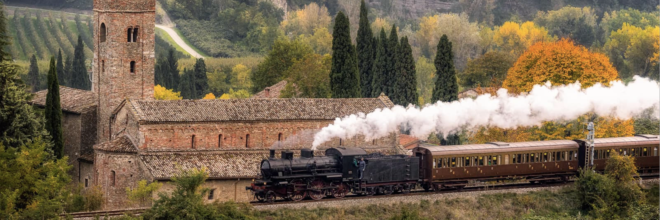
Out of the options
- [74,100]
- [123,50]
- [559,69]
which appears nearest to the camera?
[123,50]

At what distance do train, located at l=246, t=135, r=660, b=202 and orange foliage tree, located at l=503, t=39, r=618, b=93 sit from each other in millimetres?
9409

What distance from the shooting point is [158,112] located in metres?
74.8

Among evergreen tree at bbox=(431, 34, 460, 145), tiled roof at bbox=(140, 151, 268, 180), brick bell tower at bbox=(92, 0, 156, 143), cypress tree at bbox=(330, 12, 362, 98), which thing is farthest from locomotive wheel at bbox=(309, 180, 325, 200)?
evergreen tree at bbox=(431, 34, 460, 145)

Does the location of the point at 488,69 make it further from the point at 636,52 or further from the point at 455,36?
the point at 455,36

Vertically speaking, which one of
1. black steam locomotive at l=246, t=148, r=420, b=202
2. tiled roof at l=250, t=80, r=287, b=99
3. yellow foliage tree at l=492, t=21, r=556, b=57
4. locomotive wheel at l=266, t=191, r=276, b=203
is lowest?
locomotive wheel at l=266, t=191, r=276, b=203

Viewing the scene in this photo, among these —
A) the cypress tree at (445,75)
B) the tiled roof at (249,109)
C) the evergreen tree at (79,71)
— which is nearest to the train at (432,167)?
the tiled roof at (249,109)

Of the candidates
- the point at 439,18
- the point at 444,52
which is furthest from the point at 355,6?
the point at 444,52

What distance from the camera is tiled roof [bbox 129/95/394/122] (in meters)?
74.9

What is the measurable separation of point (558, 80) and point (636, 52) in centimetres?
7272

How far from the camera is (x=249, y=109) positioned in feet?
254

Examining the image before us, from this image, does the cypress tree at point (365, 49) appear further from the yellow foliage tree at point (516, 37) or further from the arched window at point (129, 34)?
the yellow foliage tree at point (516, 37)

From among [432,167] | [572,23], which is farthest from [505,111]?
[572,23]

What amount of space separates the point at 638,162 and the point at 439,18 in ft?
333

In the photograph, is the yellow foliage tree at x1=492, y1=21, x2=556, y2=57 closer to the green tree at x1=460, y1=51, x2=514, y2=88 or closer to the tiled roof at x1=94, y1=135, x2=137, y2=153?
the green tree at x1=460, y1=51, x2=514, y2=88
